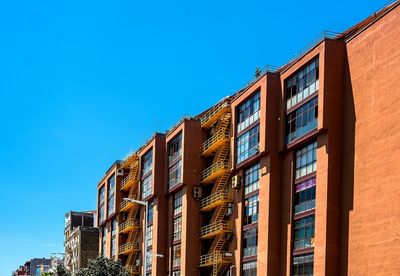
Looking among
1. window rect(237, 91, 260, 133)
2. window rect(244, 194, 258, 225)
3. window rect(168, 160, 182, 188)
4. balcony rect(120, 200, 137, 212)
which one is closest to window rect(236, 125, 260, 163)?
window rect(237, 91, 260, 133)

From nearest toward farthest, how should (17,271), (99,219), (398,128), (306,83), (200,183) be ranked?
1. (398,128)
2. (306,83)
3. (200,183)
4. (99,219)
5. (17,271)

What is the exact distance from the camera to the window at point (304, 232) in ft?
131

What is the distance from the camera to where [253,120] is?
47938 mm

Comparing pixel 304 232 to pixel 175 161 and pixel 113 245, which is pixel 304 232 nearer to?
pixel 175 161

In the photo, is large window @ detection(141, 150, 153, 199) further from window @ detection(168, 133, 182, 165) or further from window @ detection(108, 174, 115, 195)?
window @ detection(108, 174, 115, 195)

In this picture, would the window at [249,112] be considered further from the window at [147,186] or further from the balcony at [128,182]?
the balcony at [128,182]

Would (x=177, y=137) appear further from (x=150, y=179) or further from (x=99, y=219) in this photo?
(x=99, y=219)

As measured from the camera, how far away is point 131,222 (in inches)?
2849

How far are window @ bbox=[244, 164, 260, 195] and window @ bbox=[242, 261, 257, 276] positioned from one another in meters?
5.18

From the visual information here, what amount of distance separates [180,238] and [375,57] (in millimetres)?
28837

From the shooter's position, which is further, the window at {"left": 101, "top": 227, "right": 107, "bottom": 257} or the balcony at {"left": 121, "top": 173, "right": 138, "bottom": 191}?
the window at {"left": 101, "top": 227, "right": 107, "bottom": 257}

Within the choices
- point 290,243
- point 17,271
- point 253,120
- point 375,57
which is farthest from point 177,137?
point 17,271

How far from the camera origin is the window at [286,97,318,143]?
1593 inches

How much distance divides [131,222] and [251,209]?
26.9 m
